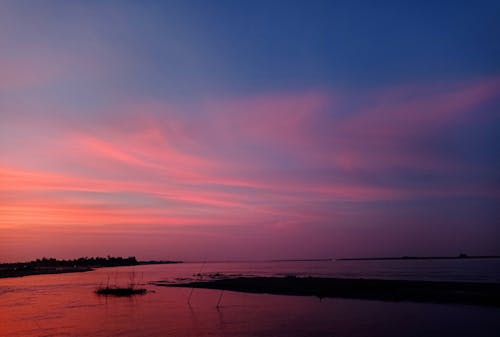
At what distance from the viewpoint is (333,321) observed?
95.7 ft

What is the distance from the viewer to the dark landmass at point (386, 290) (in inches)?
1483

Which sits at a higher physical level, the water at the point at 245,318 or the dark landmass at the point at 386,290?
the dark landmass at the point at 386,290

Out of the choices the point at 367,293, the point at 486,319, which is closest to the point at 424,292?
the point at 367,293

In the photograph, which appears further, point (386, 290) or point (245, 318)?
point (386, 290)

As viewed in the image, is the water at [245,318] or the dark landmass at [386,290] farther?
the dark landmass at [386,290]

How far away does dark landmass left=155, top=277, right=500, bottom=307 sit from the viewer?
3766cm

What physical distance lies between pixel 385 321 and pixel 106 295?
31701mm

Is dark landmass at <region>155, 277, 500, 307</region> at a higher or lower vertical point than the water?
higher

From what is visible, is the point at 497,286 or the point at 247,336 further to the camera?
the point at 497,286

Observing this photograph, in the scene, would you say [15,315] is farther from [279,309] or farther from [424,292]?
[424,292]

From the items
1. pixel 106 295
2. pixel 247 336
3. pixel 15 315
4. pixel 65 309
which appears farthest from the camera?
pixel 106 295

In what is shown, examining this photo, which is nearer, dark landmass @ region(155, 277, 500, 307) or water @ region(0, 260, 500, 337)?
water @ region(0, 260, 500, 337)

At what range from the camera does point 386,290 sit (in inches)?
1775

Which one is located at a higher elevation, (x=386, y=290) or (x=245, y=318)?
(x=386, y=290)
